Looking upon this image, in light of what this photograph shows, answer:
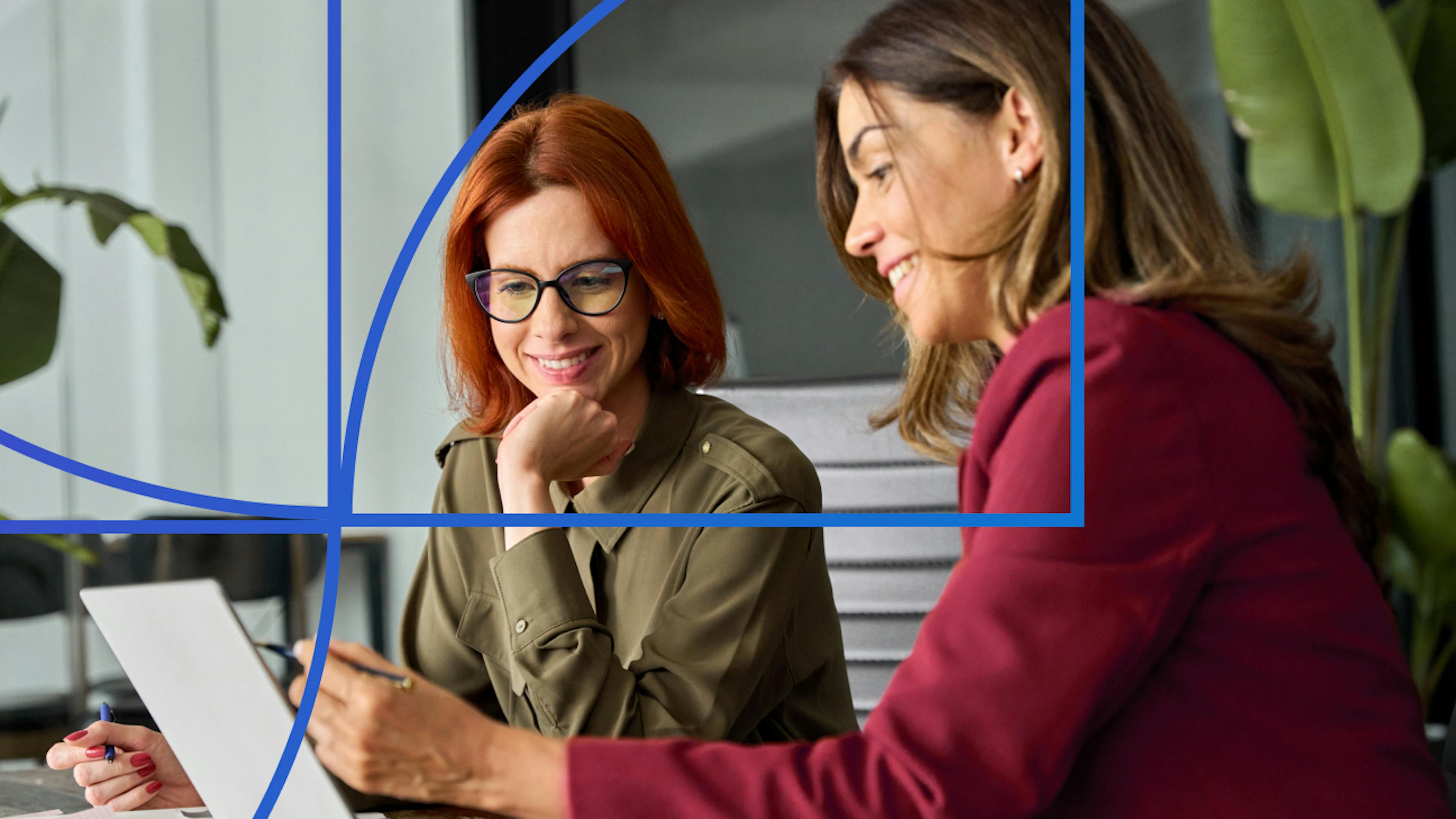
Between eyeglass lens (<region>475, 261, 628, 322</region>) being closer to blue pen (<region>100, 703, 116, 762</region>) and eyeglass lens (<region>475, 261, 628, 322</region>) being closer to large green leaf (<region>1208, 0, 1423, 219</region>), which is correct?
blue pen (<region>100, 703, 116, 762</region>)

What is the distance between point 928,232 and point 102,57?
2820 millimetres

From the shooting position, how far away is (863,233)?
73 centimetres

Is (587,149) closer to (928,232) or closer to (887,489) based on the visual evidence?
(928,232)

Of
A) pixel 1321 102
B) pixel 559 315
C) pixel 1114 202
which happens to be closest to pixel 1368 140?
pixel 1321 102

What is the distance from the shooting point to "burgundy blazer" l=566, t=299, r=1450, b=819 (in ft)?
1.89

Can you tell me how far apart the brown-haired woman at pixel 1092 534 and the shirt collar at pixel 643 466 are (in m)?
0.28

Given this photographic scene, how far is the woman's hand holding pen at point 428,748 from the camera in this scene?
2.01 feet

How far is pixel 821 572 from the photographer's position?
96 cm

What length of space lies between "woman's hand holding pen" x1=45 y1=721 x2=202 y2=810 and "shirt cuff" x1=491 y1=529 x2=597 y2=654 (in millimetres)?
259

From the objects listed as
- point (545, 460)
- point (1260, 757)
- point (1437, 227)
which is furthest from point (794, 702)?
point (1437, 227)

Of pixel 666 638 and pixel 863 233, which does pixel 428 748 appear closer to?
pixel 666 638

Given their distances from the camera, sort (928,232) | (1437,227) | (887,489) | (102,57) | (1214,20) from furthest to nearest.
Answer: (102,57) < (1437,227) < (1214,20) < (887,489) < (928,232)
